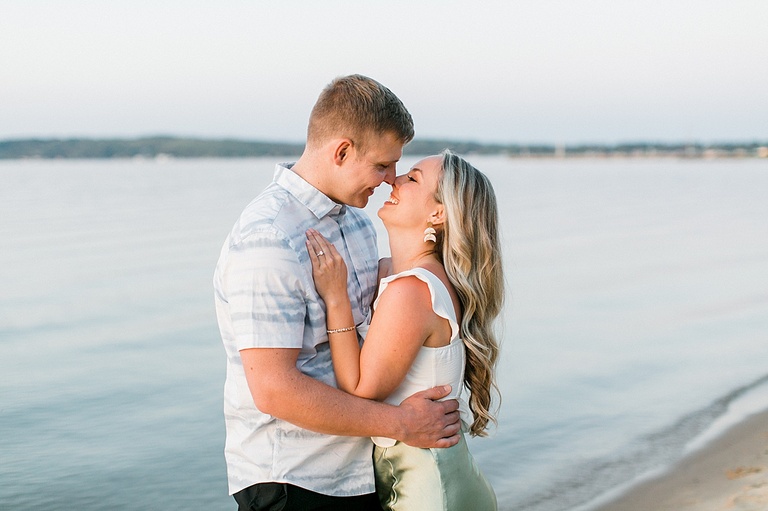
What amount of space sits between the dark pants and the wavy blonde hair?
76 centimetres

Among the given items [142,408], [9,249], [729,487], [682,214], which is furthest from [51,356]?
[682,214]

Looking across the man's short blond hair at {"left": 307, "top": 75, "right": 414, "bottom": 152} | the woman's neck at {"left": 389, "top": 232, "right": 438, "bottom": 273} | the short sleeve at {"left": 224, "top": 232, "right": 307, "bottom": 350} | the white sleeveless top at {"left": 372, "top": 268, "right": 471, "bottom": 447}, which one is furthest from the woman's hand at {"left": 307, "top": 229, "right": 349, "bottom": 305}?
the woman's neck at {"left": 389, "top": 232, "right": 438, "bottom": 273}

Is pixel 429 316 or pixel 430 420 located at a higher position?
pixel 429 316

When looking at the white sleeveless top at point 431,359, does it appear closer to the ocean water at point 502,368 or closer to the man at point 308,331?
the man at point 308,331

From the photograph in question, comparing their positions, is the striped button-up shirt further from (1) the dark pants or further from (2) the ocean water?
(2) the ocean water

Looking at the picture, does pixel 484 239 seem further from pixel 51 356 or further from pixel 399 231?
pixel 51 356

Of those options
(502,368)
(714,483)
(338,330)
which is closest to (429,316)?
(338,330)

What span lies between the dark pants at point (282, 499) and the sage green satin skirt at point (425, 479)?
20 cm

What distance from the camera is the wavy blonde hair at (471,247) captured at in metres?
3.26

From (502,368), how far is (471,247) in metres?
7.53

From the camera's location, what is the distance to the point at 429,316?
3.06 m

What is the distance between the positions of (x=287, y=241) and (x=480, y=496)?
3.92 ft

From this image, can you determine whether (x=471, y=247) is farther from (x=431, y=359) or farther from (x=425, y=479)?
(x=425, y=479)

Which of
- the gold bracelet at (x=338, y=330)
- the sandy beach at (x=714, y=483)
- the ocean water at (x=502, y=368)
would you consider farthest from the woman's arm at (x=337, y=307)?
the ocean water at (x=502, y=368)
